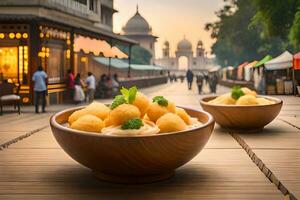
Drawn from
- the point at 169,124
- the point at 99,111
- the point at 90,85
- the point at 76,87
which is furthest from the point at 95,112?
the point at 90,85

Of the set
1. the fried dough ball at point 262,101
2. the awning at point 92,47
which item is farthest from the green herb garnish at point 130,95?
the awning at point 92,47

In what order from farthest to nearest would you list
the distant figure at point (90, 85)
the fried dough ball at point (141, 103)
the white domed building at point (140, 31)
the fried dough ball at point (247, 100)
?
the white domed building at point (140, 31), the distant figure at point (90, 85), the fried dough ball at point (247, 100), the fried dough ball at point (141, 103)

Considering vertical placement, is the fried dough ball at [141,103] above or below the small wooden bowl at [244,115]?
above

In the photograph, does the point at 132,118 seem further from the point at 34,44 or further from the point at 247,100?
the point at 34,44

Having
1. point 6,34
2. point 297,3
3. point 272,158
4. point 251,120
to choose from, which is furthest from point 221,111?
point 297,3

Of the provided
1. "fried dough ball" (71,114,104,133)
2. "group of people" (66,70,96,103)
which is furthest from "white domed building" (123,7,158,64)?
"fried dough ball" (71,114,104,133)

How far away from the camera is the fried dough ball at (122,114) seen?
4.73 metres

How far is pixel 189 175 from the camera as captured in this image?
5281 mm

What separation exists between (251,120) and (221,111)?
58 centimetres

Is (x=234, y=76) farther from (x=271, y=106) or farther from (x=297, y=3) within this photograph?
(x=271, y=106)

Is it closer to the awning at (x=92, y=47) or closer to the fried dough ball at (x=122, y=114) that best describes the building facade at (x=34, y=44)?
the awning at (x=92, y=47)

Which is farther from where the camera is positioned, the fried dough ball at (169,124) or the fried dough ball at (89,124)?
the fried dough ball at (89,124)

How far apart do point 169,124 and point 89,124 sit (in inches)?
32.7

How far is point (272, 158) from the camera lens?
244 inches
